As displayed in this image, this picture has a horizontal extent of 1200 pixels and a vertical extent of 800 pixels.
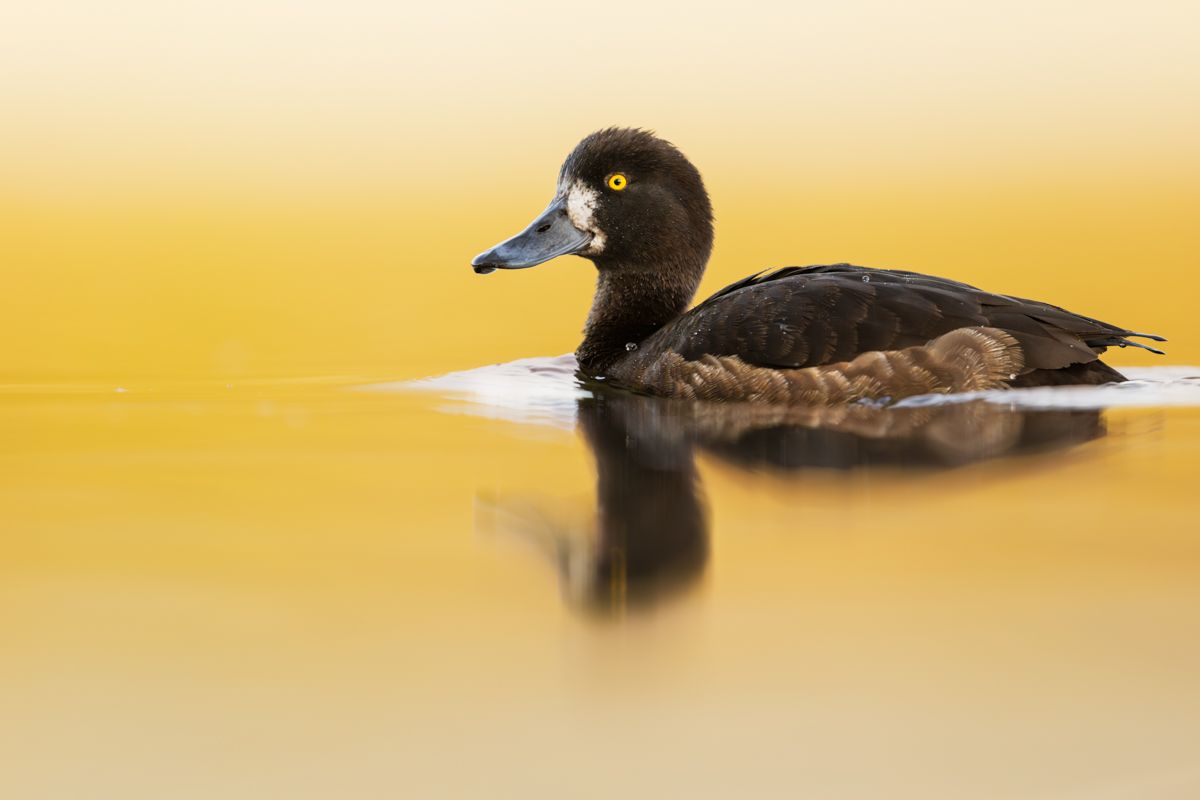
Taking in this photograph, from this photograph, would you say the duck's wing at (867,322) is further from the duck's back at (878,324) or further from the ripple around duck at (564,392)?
the ripple around duck at (564,392)

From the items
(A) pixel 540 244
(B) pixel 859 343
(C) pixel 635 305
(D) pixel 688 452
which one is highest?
(A) pixel 540 244

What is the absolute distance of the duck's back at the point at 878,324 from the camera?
20.8 feet

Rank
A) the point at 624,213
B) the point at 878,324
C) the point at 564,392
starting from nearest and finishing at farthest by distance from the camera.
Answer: the point at 878,324, the point at 564,392, the point at 624,213

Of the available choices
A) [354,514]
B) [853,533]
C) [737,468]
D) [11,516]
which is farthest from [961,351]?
[11,516]

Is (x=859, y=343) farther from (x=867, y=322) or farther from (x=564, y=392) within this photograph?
(x=564, y=392)

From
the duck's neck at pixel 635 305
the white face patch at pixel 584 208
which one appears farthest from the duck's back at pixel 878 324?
the white face patch at pixel 584 208

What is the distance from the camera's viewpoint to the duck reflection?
11.3ft

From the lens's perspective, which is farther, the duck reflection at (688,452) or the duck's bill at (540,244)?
the duck's bill at (540,244)

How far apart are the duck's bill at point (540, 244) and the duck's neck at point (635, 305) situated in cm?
30

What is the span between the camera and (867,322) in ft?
20.7

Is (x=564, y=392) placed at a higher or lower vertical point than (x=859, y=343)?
lower

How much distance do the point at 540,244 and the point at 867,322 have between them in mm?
2318

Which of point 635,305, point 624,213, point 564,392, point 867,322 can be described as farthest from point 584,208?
point 867,322

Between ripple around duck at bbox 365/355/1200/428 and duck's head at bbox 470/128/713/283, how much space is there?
69 centimetres
